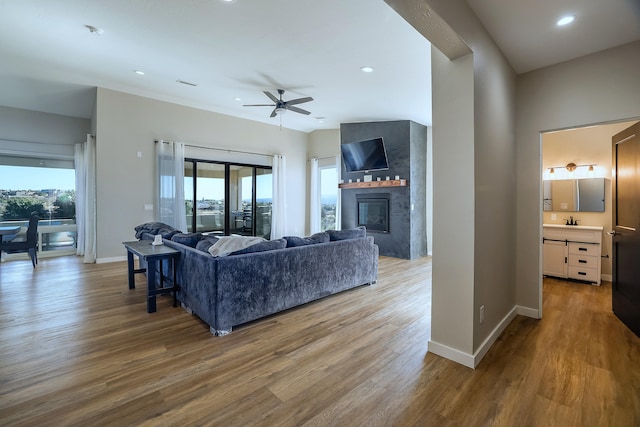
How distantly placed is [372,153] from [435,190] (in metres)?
4.36

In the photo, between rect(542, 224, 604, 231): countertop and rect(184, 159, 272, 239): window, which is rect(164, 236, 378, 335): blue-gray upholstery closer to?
rect(184, 159, 272, 239): window

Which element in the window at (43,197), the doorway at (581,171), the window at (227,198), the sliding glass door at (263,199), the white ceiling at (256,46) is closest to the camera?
the white ceiling at (256,46)

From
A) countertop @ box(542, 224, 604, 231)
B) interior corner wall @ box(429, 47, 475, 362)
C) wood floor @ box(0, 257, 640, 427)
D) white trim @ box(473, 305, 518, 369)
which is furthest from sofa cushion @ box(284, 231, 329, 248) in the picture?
countertop @ box(542, 224, 604, 231)

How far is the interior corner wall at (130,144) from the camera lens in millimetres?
5352

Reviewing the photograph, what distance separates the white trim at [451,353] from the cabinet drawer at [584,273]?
341cm

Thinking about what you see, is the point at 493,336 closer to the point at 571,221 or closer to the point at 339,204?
the point at 571,221

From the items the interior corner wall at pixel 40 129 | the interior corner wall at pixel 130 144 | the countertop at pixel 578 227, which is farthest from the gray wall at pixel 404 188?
the interior corner wall at pixel 40 129

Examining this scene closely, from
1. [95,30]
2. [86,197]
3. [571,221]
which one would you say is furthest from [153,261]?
[571,221]

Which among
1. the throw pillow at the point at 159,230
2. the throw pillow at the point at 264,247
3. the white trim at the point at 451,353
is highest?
the throw pillow at the point at 159,230

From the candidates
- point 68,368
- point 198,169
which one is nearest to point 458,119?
point 68,368

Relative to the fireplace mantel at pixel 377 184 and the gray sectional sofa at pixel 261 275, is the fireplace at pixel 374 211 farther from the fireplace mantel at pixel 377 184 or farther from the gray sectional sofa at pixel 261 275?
the gray sectional sofa at pixel 261 275

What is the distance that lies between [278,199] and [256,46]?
4.51 m

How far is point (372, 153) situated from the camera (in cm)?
649

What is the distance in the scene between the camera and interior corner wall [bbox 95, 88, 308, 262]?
5.35m
